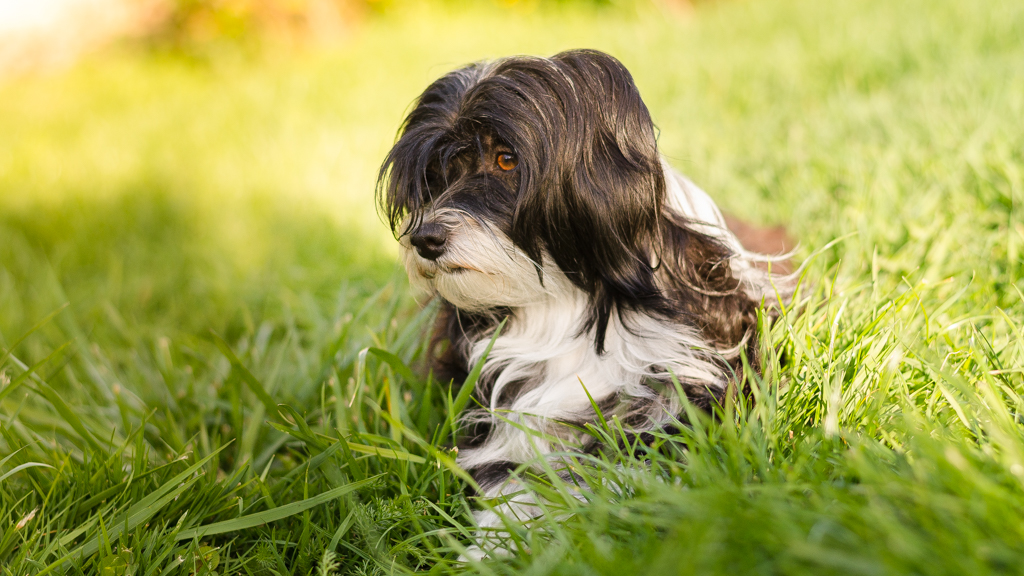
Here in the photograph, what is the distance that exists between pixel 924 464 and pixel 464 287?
119 centimetres

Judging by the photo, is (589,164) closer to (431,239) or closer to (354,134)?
(431,239)

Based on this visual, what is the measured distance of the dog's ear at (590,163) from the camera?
6.11 ft

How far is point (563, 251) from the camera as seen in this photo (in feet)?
6.40

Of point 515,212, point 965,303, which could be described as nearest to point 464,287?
point 515,212

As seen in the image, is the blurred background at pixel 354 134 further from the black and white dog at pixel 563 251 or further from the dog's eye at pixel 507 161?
the dog's eye at pixel 507 161

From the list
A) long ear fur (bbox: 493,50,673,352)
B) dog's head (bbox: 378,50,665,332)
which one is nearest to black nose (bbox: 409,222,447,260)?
dog's head (bbox: 378,50,665,332)

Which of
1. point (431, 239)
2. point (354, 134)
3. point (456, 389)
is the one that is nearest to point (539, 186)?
point (431, 239)

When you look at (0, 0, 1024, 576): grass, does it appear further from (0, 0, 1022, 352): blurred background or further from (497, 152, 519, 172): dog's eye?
(497, 152, 519, 172): dog's eye

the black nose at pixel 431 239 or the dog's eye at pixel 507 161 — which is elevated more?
the dog's eye at pixel 507 161

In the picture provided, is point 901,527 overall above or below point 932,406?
above

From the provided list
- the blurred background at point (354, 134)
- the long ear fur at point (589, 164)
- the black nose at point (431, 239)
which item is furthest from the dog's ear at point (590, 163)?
the blurred background at point (354, 134)

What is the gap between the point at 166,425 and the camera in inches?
97.5

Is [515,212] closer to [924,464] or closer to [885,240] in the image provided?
[924,464]

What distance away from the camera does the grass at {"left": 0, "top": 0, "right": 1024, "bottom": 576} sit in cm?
139
